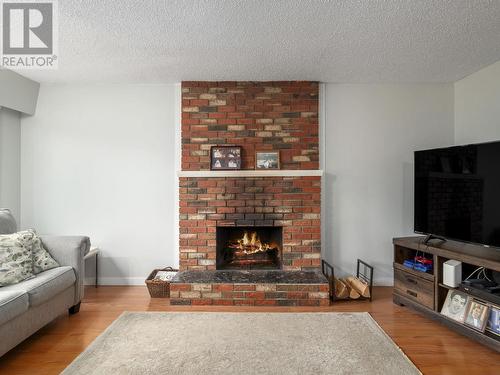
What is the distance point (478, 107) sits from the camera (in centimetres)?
346

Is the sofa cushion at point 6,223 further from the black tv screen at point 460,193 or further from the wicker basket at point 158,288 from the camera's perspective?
the black tv screen at point 460,193

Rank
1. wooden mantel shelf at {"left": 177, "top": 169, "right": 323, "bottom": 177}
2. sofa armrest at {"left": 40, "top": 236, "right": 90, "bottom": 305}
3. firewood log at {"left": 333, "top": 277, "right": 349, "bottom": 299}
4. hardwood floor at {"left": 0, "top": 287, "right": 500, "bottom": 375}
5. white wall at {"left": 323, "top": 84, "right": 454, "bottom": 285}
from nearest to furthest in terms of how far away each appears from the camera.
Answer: hardwood floor at {"left": 0, "top": 287, "right": 500, "bottom": 375}, sofa armrest at {"left": 40, "top": 236, "right": 90, "bottom": 305}, firewood log at {"left": 333, "top": 277, "right": 349, "bottom": 299}, wooden mantel shelf at {"left": 177, "top": 169, "right": 323, "bottom": 177}, white wall at {"left": 323, "top": 84, "right": 454, "bottom": 285}

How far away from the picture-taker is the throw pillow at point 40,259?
2.72 meters

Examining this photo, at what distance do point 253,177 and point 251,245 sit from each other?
84cm

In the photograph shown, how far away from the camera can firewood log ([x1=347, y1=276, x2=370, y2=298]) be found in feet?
11.1

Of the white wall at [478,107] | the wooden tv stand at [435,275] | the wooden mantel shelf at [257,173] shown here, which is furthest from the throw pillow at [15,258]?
the white wall at [478,107]

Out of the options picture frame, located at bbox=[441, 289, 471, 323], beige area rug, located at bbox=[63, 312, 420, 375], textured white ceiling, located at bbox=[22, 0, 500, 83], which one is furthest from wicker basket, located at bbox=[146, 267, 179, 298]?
→ picture frame, located at bbox=[441, 289, 471, 323]

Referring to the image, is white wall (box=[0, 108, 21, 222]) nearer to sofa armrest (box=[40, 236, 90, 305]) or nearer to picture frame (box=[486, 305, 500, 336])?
sofa armrest (box=[40, 236, 90, 305])

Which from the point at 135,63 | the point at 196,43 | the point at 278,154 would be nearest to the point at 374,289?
the point at 278,154

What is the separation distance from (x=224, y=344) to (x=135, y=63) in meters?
2.67

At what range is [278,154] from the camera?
372 cm

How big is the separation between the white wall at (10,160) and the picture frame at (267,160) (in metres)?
2.81

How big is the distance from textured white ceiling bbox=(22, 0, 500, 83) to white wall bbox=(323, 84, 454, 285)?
215 millimetres

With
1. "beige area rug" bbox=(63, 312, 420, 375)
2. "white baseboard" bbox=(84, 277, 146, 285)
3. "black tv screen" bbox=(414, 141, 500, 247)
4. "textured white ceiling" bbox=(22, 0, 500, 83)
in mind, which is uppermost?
"textured white ceiling" bbox=(22, 0, 500, 83)
